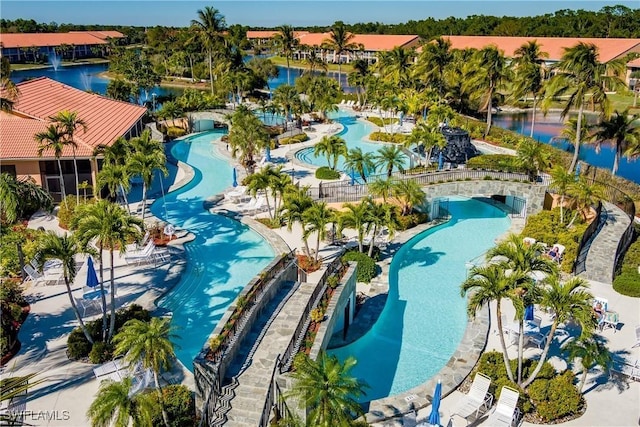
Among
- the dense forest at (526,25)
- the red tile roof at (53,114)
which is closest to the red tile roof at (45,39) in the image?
the dense forest at (526,25)

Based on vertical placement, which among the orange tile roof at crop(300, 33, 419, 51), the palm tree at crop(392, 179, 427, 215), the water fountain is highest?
the orange tile roof at crop(300, 33, 419, 51)

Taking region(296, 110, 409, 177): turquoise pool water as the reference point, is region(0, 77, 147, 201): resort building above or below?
above

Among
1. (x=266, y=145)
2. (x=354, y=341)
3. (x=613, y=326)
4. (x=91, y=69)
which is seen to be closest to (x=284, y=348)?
(x=354, y=341)

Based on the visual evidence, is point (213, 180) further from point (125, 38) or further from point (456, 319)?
point (125, 38)

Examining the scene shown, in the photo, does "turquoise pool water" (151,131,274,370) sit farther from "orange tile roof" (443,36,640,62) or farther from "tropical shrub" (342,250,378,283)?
"orange tile roof" (443,36,640,62)

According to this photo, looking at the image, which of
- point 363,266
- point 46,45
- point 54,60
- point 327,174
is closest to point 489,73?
point 327,174

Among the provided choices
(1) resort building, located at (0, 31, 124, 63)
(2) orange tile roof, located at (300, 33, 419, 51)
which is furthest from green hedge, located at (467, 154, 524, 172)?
(1) resort building, located at (0, 31, 124, 63)

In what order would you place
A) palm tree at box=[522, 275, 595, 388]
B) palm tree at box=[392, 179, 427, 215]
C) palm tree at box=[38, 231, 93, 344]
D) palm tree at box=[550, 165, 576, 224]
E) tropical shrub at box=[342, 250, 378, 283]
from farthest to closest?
palm tree at box=[392, 179, 427, 215], palm tree at box=[550, 165, 576, 224], tropical shrub at box=[342, 250, 378, 283], palm tree at box=[38, 231, 93, 344], palm tree at box=[522, 275, 595, 388]
